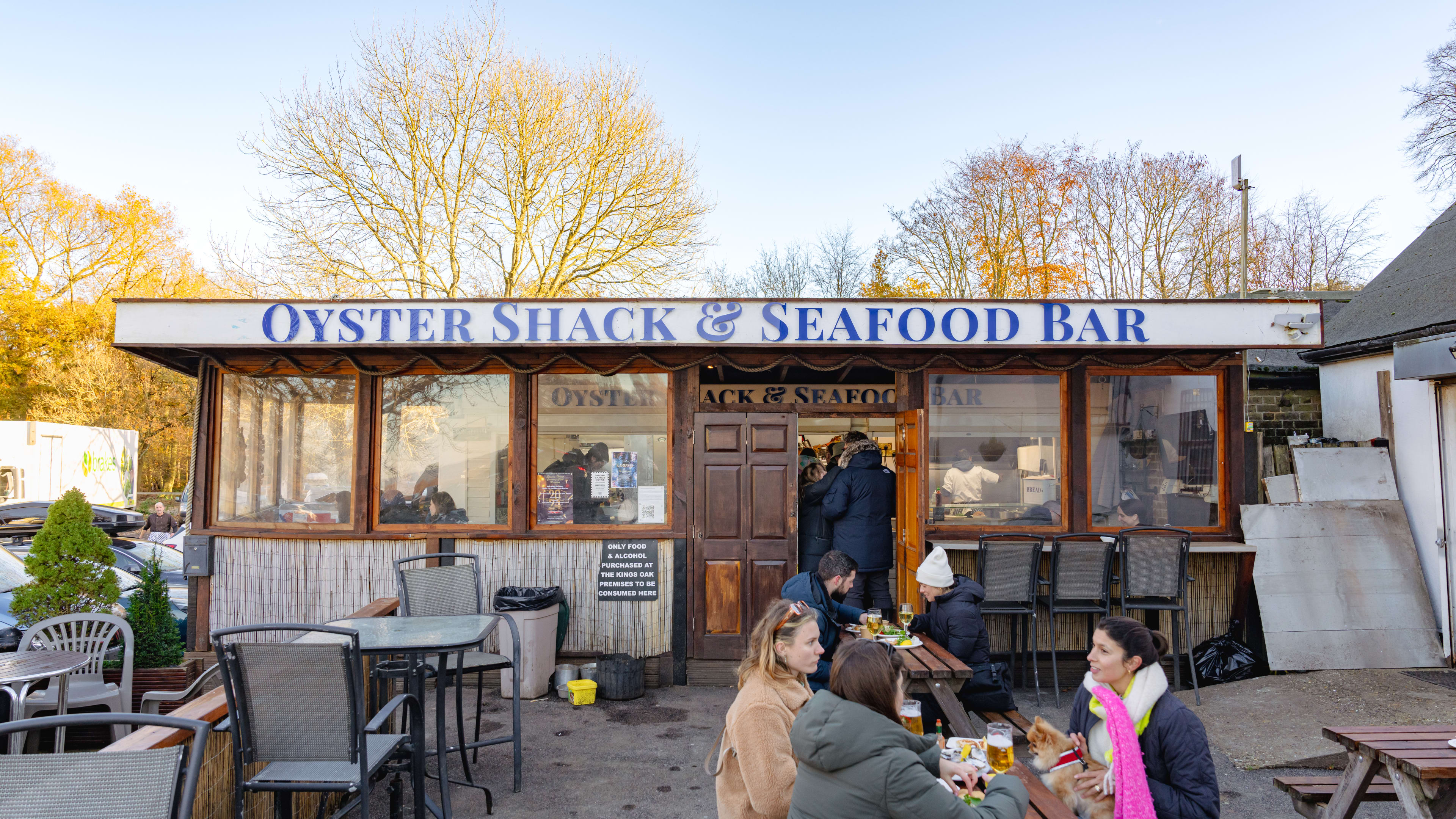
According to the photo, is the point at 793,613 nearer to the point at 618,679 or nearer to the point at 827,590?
the point at 827,590

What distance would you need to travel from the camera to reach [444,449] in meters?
7.31

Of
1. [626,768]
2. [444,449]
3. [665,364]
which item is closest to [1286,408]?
[665,364]

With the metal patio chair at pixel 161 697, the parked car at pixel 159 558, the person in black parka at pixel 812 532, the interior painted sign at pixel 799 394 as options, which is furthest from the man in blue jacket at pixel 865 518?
the parked car at pixel 159 558

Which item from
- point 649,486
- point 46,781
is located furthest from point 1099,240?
point 46,781

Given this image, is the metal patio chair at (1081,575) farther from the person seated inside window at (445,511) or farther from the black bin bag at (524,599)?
the person seated inside window at (445,511)

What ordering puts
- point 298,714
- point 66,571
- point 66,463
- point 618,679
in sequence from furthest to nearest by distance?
point 66,463 < point 618,679 < point 66,571 < point 298,714

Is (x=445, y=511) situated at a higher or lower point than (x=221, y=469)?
lower

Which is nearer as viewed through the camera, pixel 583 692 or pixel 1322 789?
pixel 1322 789

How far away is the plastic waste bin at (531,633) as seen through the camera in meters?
6.43

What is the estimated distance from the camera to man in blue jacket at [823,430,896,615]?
702 centimetres

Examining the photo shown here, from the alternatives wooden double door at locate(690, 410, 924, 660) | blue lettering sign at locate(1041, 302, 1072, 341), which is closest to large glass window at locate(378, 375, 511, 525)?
wooden double door at locate(690, 410, 924, 660)

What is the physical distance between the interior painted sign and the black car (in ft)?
31.1

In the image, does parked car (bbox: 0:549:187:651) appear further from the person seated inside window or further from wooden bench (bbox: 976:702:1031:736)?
wooden bench (bbox: 976:702:1031:736)

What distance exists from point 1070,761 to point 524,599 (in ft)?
14.6
